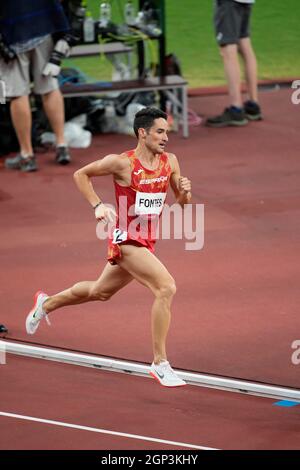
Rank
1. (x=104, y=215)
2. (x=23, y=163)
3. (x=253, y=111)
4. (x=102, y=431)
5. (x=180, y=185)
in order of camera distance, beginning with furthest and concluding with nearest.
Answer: (x=253, y=111) < (x=23, y=163) < (x=180, y=185) < (x=104, y=215) < (x=102, y=431)

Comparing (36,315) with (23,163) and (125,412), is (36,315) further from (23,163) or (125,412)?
(23,163)

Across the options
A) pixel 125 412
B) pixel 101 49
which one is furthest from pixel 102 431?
pixel 101 49

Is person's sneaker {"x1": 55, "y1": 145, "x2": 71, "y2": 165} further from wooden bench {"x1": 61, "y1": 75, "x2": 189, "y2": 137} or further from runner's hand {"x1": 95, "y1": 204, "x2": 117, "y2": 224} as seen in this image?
runner's hand {"x1": 95, "y1": 204, "x2": 117, "y2": 224}

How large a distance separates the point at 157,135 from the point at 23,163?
5.61 m

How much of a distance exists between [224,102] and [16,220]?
5.22m

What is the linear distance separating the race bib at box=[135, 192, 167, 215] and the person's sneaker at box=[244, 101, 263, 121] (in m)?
7.44

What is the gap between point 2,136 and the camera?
13906 mm

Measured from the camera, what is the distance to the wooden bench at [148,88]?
14141 millimetres

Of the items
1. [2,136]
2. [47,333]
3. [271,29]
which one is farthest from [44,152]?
[271,29]

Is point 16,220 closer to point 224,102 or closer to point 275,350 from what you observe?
point 275,350

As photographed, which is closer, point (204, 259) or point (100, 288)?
point (100, 288)

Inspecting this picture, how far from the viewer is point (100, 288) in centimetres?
823

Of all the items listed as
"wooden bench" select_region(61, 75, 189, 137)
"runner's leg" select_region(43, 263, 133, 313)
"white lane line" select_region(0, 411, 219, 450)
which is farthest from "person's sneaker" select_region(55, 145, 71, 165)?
"white lane line" select_region(0, 411, 219, 450)
